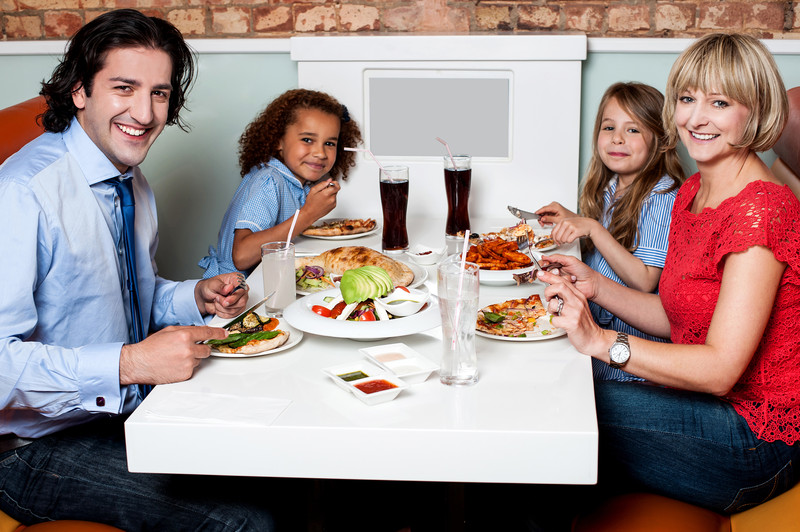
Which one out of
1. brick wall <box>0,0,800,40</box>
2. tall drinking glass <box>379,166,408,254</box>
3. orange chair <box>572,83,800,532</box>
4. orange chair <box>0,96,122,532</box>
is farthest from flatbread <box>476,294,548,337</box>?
brick wall <box>0,0,800,40</box>

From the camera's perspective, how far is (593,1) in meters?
2.47

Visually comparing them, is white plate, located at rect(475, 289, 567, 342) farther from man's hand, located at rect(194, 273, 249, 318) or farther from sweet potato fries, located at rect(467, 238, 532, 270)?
man's hand, located at rect(194, 273, 249, 318)

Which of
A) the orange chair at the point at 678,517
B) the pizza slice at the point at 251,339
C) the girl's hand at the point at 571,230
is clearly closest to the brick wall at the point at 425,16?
the girl's hand at the point at 571,230

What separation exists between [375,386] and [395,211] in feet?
3.14

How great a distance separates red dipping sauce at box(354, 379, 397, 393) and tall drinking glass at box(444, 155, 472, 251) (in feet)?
3.39

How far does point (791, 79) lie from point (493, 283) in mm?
1443

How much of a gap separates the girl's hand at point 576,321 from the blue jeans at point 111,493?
1.93ft

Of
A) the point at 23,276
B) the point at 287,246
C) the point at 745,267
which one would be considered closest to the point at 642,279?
the point at 745,267

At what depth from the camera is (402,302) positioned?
4.36 ft

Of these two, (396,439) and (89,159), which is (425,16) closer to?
(89,159)

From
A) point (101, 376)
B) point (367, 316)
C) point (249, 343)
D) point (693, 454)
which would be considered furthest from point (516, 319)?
point (101, 376)

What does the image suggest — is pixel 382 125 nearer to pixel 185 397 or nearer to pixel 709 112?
pixel 709 112

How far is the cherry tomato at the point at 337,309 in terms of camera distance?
1.33 metres

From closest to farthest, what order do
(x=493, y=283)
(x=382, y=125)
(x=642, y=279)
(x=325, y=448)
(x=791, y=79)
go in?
(x=325, y=448)
(x=493, y=283)
(x=642, y=279)
(x=791, y=79)
(x=382, y=125)
